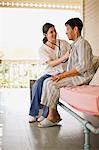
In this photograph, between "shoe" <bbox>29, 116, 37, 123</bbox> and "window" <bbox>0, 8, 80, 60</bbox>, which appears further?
"window" <bbox>0, 8, 80, 60</bbox>

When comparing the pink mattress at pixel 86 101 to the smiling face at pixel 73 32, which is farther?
the smiling face at pixel 73 32

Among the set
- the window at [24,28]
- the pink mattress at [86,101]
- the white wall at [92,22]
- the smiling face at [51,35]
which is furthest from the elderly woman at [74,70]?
the window at [24,28]

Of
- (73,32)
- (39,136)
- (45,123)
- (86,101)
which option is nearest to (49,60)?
(73,32)

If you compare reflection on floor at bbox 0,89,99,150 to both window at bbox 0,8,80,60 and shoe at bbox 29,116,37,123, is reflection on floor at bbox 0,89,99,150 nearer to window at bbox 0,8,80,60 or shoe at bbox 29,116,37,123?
shoe at bbox 29,116,37,123

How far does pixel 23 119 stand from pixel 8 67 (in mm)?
4679

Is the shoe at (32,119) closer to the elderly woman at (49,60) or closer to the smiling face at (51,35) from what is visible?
the elderly woman at (49,60)

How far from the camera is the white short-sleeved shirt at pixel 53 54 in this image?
131 inches

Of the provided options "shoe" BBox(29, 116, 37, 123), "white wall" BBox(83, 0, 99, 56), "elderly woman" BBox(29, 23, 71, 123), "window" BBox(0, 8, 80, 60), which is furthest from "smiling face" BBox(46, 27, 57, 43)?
"window" BBox(0, 8, 80, 60)

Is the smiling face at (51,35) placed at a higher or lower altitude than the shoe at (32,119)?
higher

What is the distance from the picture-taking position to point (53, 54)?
3.40m

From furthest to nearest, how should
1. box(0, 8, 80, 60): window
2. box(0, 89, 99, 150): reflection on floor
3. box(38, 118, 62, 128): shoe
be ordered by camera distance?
box(0, 8, 80, 60): window → box(38, 118, 62, 128): shoe → box(0, 89, 99, 150): reflection on floor

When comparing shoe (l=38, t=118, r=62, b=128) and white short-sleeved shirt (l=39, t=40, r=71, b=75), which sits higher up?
white short-sleeved shirt (l=39, t=40, r=71, b=75)

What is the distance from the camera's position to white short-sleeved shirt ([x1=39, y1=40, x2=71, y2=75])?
131 inches

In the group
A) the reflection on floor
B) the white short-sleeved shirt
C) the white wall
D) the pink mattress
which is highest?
the white wall
